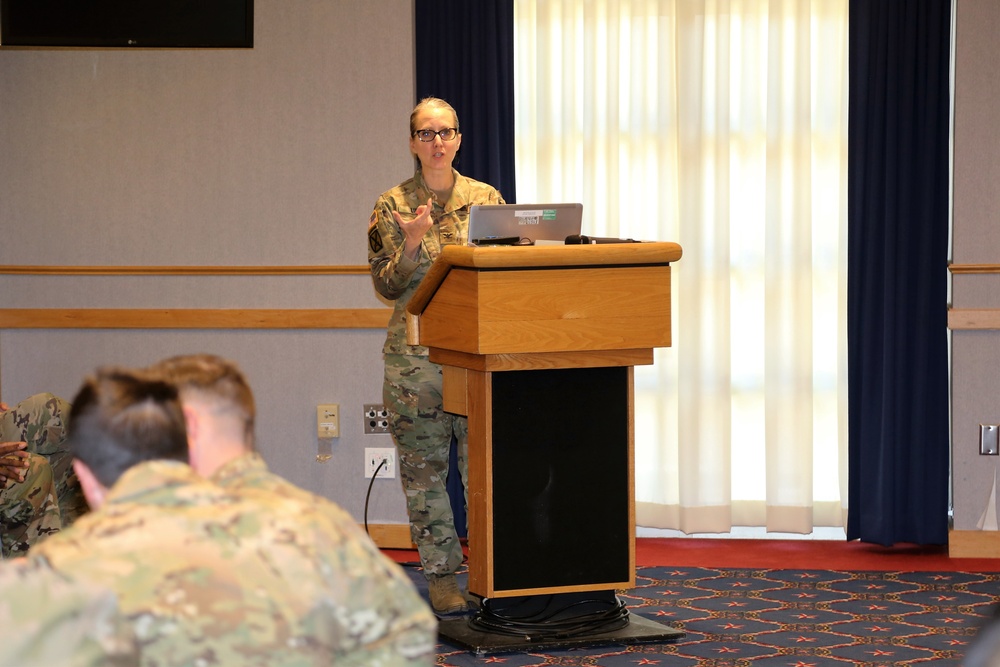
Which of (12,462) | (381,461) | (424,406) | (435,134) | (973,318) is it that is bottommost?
(381,461)

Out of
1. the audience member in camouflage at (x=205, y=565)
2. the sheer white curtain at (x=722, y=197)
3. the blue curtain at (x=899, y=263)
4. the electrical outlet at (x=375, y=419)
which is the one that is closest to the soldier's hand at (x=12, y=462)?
the electrical outlet at (x=375, y=419)

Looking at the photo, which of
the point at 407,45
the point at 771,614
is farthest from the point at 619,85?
the point at 771,614

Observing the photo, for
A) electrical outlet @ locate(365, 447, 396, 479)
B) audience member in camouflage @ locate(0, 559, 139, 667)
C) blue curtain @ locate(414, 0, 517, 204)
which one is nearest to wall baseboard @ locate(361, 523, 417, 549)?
electrical outlet @ locate(365, 447, 396, 479)

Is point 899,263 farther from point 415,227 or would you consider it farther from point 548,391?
point 415,227

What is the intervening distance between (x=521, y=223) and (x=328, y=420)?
6.77 ft

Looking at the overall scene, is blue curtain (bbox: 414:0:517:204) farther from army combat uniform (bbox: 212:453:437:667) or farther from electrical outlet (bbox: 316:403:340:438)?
army combat uniform (bbox: 212:453:437:667)

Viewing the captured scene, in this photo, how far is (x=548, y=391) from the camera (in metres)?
3.90

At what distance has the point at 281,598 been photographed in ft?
5.20

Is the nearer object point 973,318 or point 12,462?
point 12,462

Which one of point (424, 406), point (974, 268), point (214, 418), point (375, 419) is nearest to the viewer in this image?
point (214, 418)

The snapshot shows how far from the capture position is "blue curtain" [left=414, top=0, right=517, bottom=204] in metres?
5.52

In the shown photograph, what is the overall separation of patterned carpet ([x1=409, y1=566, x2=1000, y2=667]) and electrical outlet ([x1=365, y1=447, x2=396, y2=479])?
0.53 meters

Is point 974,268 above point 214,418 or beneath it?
above

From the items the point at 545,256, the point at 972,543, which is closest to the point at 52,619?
the point at 545,256
